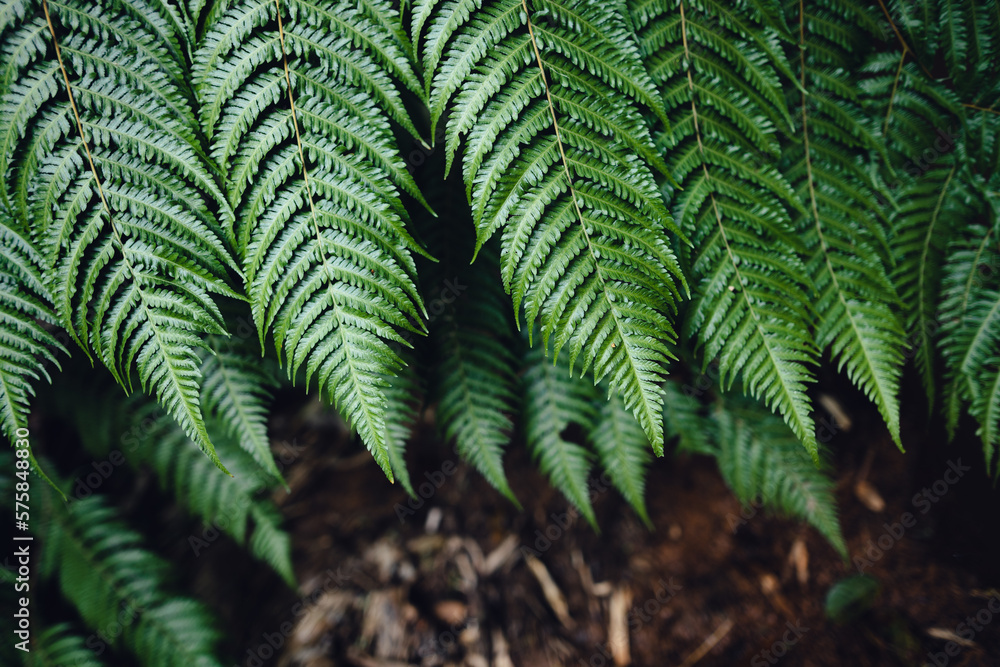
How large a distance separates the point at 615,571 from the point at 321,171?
2.04 meters

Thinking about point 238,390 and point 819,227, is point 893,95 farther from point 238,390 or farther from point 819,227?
point 238,390

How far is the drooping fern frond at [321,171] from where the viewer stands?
1269 mm

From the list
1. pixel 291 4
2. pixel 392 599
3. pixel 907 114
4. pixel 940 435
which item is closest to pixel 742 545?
pixel 940 435

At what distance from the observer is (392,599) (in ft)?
7.55

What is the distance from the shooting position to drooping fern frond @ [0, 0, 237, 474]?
127cm

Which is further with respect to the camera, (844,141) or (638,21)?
(844,141)

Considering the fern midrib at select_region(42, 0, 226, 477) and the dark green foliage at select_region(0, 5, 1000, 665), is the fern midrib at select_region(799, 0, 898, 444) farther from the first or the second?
the fern midrib at select_region(42, 0, 226, 477)

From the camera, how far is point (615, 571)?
2.28 meters

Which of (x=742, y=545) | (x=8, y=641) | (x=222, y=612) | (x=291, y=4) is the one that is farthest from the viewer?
(x=222, y=612)

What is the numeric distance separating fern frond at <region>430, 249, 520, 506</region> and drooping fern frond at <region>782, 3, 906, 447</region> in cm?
101

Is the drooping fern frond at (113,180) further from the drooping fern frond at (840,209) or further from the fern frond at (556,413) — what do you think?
the drooping fern frond at (840,209)

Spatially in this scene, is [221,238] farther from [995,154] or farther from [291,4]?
[995,154]

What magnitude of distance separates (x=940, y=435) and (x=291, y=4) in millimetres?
2645

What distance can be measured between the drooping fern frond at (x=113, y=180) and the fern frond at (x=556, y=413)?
43.9 inches
